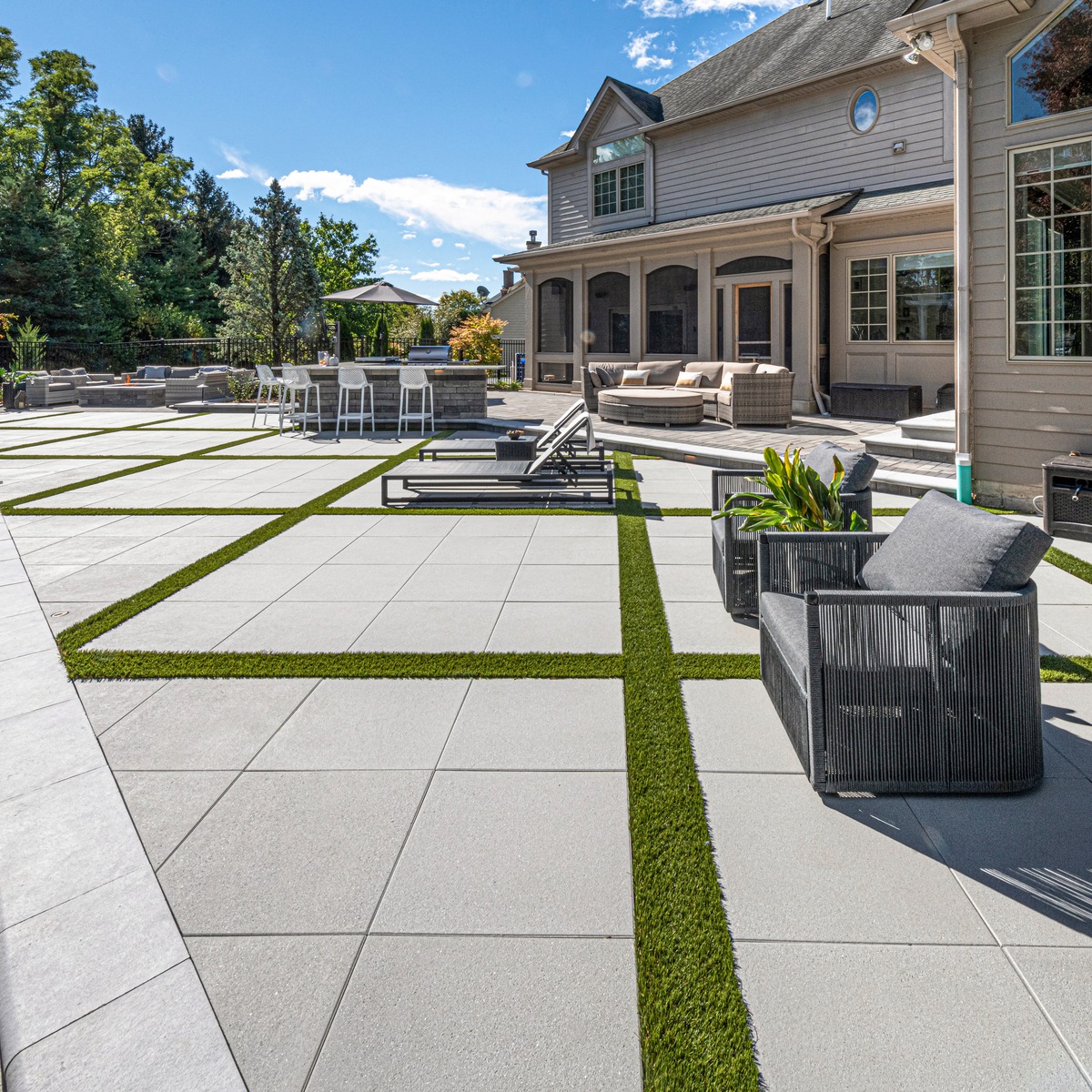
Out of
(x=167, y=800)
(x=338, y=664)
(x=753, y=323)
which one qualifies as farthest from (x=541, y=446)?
(x=753, y=323)

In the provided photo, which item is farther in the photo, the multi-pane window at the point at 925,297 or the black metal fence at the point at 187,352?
the black metal fence at the point at 187,352

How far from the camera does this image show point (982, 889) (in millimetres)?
2334

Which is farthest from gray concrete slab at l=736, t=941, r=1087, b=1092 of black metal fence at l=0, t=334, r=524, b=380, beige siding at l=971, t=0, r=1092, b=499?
black metal fence at l=0, t=334, r=524, b=380

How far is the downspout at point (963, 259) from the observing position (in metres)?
7.05

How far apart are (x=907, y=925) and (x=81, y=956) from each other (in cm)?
203

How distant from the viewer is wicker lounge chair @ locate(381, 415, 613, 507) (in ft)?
26.2

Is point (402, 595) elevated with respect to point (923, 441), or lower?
lower

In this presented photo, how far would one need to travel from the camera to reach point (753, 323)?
15500mm

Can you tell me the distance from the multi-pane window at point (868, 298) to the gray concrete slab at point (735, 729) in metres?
11.7

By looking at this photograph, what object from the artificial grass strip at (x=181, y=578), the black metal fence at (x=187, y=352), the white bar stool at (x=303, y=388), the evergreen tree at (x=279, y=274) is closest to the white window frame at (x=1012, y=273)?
the artificial grass strip at (x=181, y=578)

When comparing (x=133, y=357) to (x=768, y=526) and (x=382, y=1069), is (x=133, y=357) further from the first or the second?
(x=382, y=1069)

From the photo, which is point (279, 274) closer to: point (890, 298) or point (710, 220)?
point (710, 220)

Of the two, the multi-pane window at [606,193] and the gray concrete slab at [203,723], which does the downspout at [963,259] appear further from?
the multi-pane window at [606,193]

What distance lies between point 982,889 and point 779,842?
0.54m
